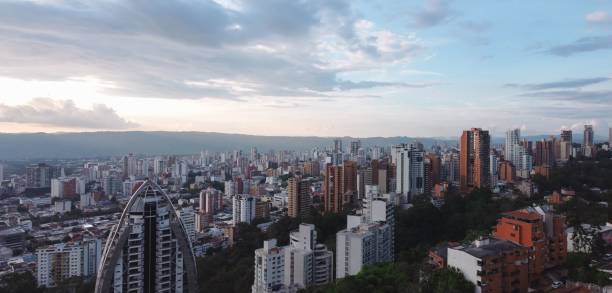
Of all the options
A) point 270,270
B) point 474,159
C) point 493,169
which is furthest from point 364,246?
point 493,169

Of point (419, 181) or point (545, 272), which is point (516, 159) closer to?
point (419, 181)

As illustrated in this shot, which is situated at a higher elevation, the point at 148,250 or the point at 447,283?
the point at 148,250

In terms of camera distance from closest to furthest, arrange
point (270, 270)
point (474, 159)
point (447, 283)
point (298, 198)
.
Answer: point (447, 283)
point (270, 270)
point (298, 198)
point (474, 159)

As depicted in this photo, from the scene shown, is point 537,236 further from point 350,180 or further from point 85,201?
point 85,201

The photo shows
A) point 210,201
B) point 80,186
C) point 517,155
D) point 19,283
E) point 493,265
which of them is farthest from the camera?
point 80,186

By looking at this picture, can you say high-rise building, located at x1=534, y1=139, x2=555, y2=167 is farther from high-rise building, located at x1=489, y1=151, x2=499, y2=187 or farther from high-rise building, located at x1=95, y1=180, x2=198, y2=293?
high-rise building, located at x1=95, y1=180, x2=198, y2=293

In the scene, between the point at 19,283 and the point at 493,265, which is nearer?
the point at 493,265
